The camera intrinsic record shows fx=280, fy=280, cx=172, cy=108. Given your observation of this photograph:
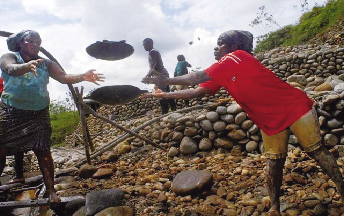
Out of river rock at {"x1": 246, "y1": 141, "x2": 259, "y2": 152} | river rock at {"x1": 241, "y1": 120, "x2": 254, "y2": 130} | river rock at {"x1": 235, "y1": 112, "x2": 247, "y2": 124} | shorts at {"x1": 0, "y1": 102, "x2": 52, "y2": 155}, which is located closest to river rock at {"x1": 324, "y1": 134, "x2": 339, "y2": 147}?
river rock at {"x1": 246, "y1": 141, "x2": 259, "y2": 152}

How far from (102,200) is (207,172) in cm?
127

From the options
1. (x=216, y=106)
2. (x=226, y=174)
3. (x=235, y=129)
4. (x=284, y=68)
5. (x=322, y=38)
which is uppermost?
(x=322, y=38)

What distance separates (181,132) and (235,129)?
104 centimetres

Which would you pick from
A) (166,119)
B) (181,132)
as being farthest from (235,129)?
(166,119)

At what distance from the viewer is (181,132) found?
5.23 m

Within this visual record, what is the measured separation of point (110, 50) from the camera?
13.0 ft

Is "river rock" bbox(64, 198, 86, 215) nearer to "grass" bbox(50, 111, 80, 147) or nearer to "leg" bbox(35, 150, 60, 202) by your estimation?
"leg" bbox(35, 150, 60, 202)

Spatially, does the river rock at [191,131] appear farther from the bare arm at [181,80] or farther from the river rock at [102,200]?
the bare arm at [181,80]

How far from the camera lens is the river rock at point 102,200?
303cm

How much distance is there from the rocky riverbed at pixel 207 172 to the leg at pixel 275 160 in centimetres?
30

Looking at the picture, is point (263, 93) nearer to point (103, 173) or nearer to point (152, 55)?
point (103, 173)

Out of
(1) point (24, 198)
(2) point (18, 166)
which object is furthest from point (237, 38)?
(1) point (24, 198)

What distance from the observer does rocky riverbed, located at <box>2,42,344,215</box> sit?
114 inches

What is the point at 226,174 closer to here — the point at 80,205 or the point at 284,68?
the point at 80,205
